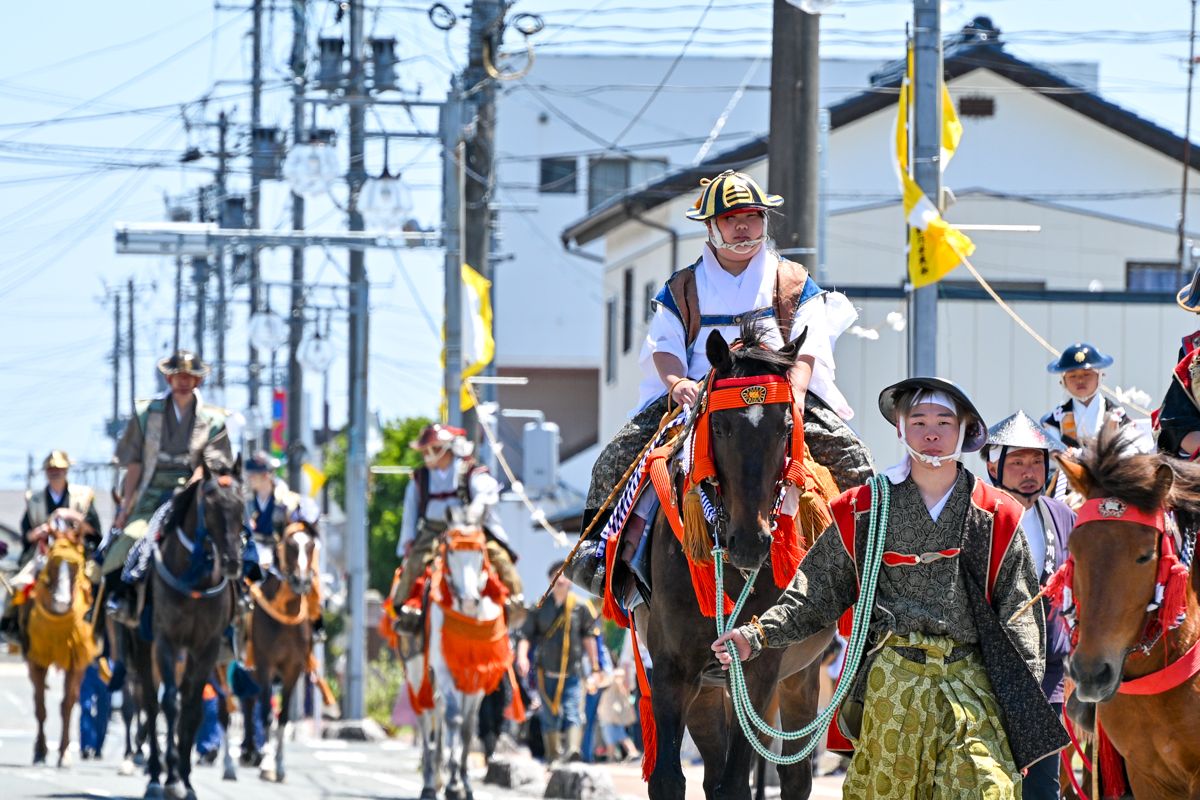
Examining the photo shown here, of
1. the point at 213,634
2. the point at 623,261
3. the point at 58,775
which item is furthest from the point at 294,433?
the point at 213,634

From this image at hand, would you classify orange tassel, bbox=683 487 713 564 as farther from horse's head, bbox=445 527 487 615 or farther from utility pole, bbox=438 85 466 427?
utility pole, bbox=438 85 466 427

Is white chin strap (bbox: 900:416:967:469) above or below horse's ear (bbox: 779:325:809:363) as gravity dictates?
below

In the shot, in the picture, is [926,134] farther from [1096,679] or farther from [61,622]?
[61,622]

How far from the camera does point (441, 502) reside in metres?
18.2

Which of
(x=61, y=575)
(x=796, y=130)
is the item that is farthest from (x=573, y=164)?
(x=796, y=130)

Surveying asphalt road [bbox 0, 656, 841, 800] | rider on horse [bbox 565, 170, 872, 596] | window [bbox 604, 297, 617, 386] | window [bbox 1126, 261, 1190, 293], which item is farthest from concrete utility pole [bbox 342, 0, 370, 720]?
rider on horse [bbox 565, 170, 872, 596]

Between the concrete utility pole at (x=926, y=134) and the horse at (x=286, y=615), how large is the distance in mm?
8210

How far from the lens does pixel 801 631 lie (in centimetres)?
795

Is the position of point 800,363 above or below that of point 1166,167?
below

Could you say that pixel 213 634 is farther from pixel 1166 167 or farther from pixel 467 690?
pixel 1166 167

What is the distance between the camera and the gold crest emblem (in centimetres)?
911

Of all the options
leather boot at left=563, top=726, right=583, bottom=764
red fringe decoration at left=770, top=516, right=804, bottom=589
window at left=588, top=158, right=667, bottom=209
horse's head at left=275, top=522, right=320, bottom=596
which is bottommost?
leather boot at left=563, top=726, right=583, bottom=764

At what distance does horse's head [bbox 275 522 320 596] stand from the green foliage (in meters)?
26.1

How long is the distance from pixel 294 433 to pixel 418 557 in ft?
75.1
